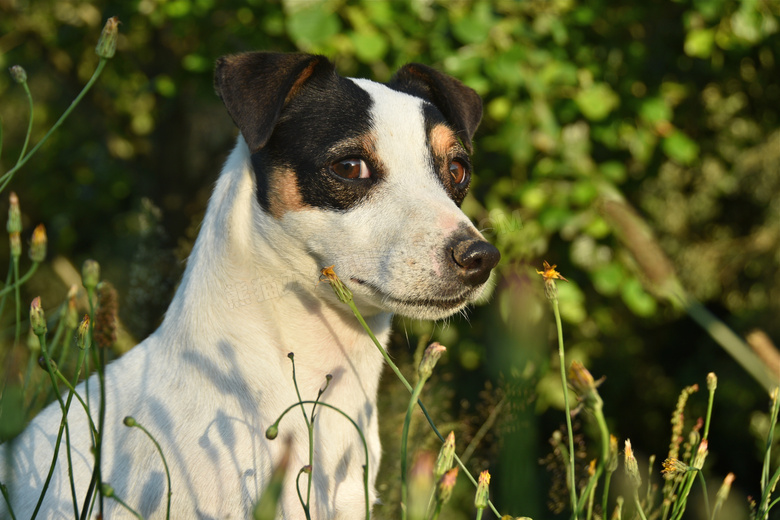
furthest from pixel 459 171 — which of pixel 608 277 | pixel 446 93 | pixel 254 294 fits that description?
pixel 608 277

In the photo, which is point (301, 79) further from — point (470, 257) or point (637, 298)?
point (637, 298)

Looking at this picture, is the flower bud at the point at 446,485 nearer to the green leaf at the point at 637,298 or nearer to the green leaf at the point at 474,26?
the green leaf at the point at 474,26

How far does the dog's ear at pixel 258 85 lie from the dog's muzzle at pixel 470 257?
0.75 metres

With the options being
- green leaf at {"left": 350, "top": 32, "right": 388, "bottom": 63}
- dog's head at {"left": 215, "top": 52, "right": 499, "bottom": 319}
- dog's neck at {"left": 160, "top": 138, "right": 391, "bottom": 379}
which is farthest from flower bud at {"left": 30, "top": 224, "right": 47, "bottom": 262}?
green leaf at {"left": 350, "top": 32, "right": 388, "bottom": 63}

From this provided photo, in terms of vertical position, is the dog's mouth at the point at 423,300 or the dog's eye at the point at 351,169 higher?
the dog's eye at the point at 351,169

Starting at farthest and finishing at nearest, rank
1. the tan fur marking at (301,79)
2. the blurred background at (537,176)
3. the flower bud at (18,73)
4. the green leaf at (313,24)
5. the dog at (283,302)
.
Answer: the green leaf at (313,24) → the blurred background at (537,176) → the tan fur marking at (301,79) → the dog at (283,302) → the flower bud at (18,73)

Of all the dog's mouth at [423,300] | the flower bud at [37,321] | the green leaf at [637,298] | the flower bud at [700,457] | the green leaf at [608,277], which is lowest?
the green leaf at [637,298]

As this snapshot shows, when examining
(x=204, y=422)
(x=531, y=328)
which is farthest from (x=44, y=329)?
(x=531, y=328)

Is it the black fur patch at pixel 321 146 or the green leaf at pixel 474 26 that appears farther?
the green leaf at pixel 474 26

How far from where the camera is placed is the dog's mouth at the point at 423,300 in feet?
7.41

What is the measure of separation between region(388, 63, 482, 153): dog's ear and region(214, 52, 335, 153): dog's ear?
67 cm

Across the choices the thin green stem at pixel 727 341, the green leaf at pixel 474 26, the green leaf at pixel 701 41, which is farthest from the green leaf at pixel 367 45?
the thin green stem at pixel 727 341

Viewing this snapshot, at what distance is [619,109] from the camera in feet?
15.4

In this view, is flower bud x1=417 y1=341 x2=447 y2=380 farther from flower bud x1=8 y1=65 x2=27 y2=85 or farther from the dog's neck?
flower bud x1=8 y1=65 x2=27 y2=85
